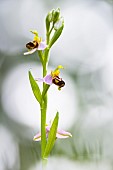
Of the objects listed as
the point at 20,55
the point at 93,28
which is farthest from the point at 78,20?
the point at 20,55

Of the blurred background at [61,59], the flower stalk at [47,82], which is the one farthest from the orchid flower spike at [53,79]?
the blurred background at [61,59]

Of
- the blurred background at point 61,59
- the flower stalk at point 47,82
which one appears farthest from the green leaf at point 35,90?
the blurred background at point 61,59

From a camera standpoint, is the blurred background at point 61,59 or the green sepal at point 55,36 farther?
the blurred background at point 61,59

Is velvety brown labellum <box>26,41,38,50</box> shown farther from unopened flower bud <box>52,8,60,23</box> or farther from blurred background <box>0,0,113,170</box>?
blurred background <box>0,0,113,170</box>

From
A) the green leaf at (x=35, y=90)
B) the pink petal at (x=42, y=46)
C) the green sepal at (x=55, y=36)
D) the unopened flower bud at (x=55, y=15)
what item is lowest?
the green leaf at (x=35, y=90)

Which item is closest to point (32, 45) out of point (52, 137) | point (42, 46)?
point (42, 46)

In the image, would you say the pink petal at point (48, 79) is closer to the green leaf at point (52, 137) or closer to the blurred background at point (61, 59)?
the green leaf at point (52, 137)

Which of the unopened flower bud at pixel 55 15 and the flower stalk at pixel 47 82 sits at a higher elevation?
the unopened flower bud at pixel 55 15

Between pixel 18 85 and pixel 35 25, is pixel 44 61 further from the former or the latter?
pixel 35 25

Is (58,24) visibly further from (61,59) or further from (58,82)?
(61,59)

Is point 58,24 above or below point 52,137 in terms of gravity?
above

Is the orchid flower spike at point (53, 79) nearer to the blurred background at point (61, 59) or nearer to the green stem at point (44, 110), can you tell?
the green stem at point (44, 110)
